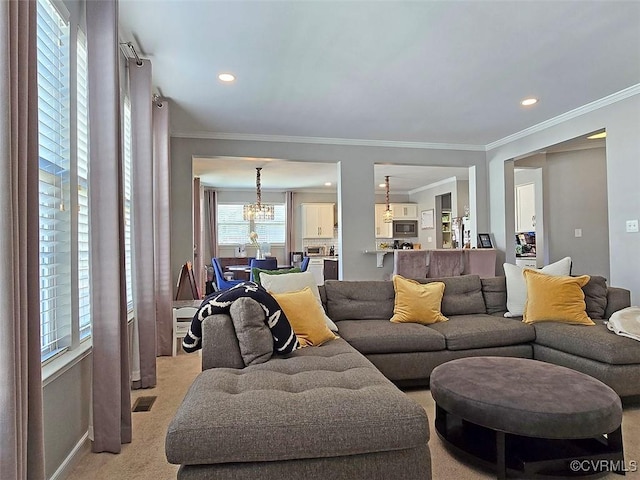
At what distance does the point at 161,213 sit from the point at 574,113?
4604 millimetres

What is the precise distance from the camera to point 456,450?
215 cm

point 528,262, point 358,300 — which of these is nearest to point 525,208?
point 528,262

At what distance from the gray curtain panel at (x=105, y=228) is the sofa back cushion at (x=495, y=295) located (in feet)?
10.2

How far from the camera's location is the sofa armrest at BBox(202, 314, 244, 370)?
232cm

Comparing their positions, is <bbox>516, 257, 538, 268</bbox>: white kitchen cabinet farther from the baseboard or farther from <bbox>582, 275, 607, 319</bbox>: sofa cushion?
the baseboard

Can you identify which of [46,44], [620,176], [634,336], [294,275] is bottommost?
[634,336]

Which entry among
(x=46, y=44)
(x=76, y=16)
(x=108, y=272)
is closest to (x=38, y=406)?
(x=108, y=272)

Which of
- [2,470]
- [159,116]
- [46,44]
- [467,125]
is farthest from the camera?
[467,125]

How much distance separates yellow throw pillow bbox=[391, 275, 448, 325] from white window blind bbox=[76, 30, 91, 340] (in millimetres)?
2262

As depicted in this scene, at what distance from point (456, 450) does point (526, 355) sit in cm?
157

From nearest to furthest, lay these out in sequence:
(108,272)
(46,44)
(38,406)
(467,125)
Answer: (38,406)
(46,44)
(108,272)
(467,125)

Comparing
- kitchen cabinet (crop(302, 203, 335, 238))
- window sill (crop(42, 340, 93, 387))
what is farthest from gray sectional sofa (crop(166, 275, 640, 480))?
kitchen cabinet (crop(302, 203, 335, 238))

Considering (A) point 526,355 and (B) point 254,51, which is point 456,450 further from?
(B) point 254,51

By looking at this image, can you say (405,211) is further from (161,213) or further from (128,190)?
(128,190)
